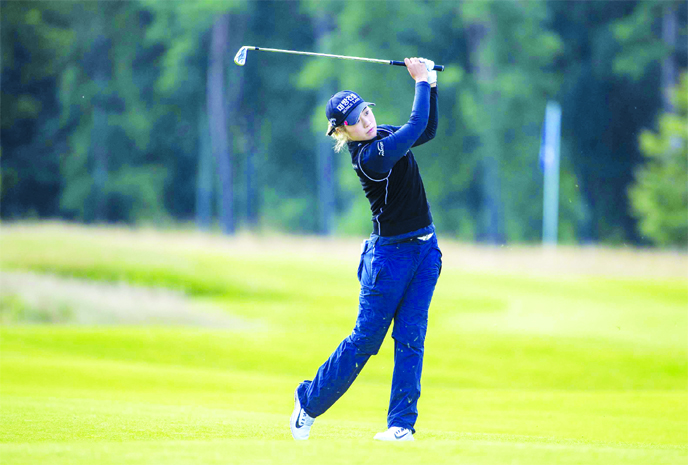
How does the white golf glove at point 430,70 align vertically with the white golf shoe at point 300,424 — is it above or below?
above

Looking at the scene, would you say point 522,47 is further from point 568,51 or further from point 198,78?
point 198,78

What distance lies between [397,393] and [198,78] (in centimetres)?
3721

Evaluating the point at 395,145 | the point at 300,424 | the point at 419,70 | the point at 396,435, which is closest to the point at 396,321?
the point at 396,435

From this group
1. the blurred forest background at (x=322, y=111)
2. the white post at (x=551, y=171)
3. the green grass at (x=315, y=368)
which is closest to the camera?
the green grass at (x=315, y=368)

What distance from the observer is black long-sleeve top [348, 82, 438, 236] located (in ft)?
15.5

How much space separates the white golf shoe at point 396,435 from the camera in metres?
4.73

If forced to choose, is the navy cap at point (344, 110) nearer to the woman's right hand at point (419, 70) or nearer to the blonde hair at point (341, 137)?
the blonde hair at point (341, 137)

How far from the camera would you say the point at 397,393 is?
4906 mm

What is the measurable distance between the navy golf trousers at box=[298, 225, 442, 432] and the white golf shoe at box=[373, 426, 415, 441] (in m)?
0.05

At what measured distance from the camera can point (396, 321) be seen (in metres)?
4.96

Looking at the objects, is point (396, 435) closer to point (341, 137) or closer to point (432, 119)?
point (341, 137)

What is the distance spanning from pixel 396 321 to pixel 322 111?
3009 cm

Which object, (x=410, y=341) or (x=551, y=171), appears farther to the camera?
(x=551, y=171)

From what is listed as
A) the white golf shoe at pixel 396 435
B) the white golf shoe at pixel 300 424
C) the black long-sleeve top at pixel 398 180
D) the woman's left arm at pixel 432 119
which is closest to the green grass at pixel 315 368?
the white golf shoe at pixel 300 424
